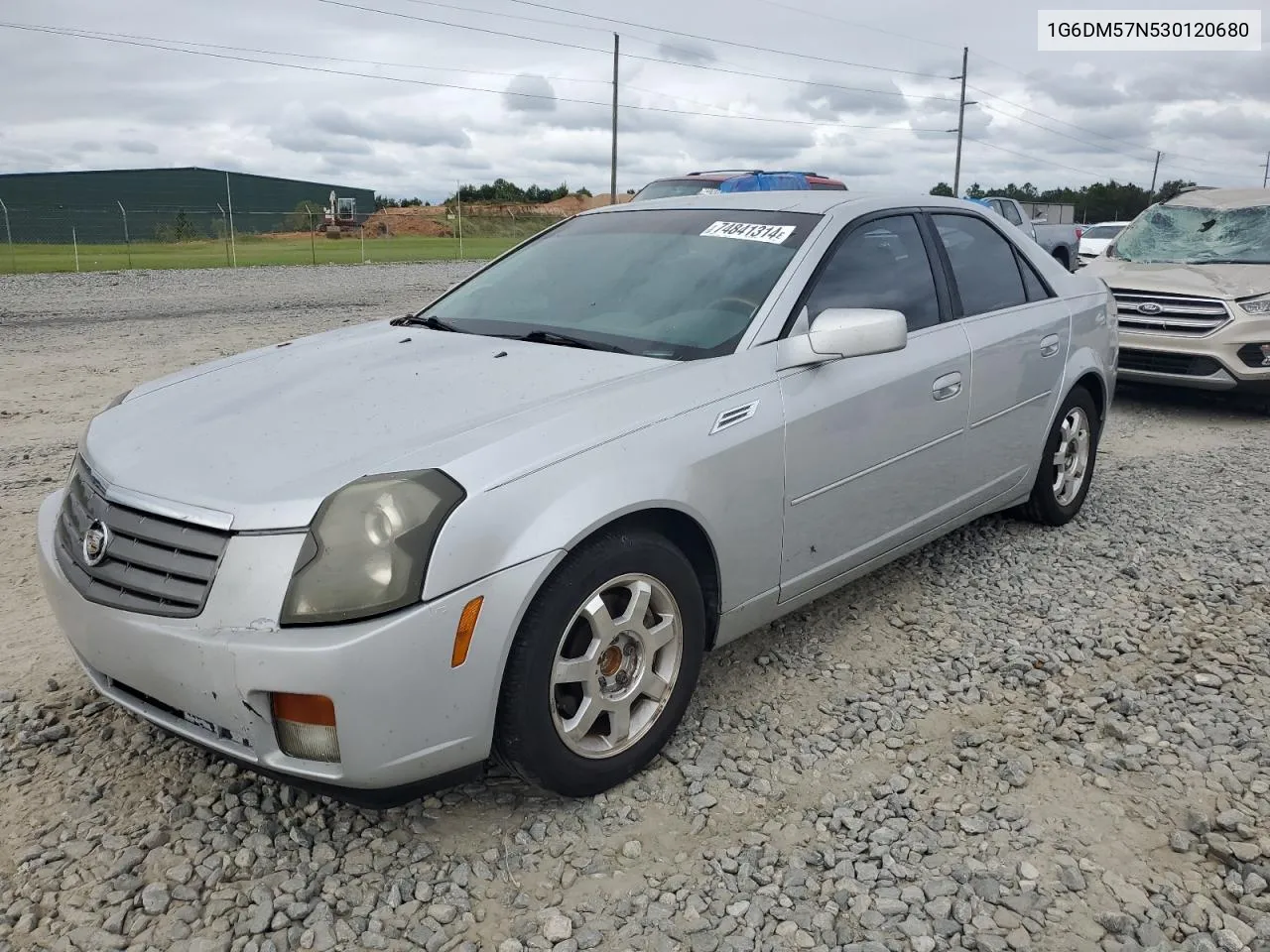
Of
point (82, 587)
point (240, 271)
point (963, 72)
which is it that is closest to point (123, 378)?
point (82, 587)

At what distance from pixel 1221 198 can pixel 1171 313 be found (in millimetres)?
2260

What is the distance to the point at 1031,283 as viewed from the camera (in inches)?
183

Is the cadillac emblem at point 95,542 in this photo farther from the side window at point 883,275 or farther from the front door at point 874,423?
the side window at point 883,275

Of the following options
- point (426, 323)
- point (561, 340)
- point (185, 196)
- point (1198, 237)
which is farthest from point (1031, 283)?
point (185, 196)

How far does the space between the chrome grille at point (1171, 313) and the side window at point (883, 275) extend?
4405 millimetres

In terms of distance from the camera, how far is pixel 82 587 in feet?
8.29

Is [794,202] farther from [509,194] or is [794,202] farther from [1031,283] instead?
[509,194]

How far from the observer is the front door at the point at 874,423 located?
10.6 feet

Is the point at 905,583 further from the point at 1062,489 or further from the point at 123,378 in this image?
the point at 123,378

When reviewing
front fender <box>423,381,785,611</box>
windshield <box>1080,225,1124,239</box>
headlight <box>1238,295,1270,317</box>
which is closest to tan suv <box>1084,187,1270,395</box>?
headlight <box>1238,295,1270,317</box>

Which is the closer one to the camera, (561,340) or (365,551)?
(365,551)

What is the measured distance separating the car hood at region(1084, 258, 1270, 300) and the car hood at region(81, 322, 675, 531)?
255 inches

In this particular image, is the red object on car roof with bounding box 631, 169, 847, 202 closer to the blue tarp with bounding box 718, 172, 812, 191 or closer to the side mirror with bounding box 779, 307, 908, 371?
the blue tarp with bounding box 718, 172, 812, 191

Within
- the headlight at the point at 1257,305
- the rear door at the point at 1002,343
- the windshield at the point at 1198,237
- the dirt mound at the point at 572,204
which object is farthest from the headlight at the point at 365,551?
the dirt mound at the point at 572,204
